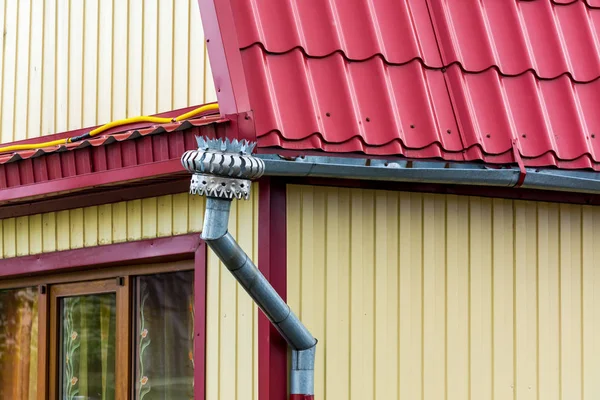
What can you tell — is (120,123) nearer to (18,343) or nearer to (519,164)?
(18,343)

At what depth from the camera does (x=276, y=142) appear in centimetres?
513

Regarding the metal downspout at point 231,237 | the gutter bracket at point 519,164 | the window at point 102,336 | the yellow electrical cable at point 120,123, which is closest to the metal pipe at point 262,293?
the metal downspout at point 231,237

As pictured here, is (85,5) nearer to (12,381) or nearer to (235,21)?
(235,21)

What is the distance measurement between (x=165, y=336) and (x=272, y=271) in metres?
1.07

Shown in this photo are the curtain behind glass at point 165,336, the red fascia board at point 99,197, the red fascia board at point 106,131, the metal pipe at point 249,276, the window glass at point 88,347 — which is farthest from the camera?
the window glass at point 88,347

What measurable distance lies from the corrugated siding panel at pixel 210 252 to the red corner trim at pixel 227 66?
0.34m

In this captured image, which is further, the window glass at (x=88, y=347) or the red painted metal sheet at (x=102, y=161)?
the window glass at (x=88, y=347)

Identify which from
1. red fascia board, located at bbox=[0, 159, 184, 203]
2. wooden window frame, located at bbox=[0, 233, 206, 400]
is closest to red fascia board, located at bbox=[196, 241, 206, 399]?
wooden window frame, located at bbox=[0, 233, 206, 400]

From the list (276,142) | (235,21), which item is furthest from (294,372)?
(235,21)

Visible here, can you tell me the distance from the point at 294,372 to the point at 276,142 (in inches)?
38.5

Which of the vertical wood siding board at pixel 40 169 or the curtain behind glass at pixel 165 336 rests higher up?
the vertical wood siding board at pixel 40 169

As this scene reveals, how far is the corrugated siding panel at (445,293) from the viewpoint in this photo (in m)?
5.41

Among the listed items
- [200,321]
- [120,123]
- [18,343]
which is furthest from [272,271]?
[18,343]

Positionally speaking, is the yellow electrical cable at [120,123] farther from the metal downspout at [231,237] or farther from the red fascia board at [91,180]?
the metal downspout at [231,237]
